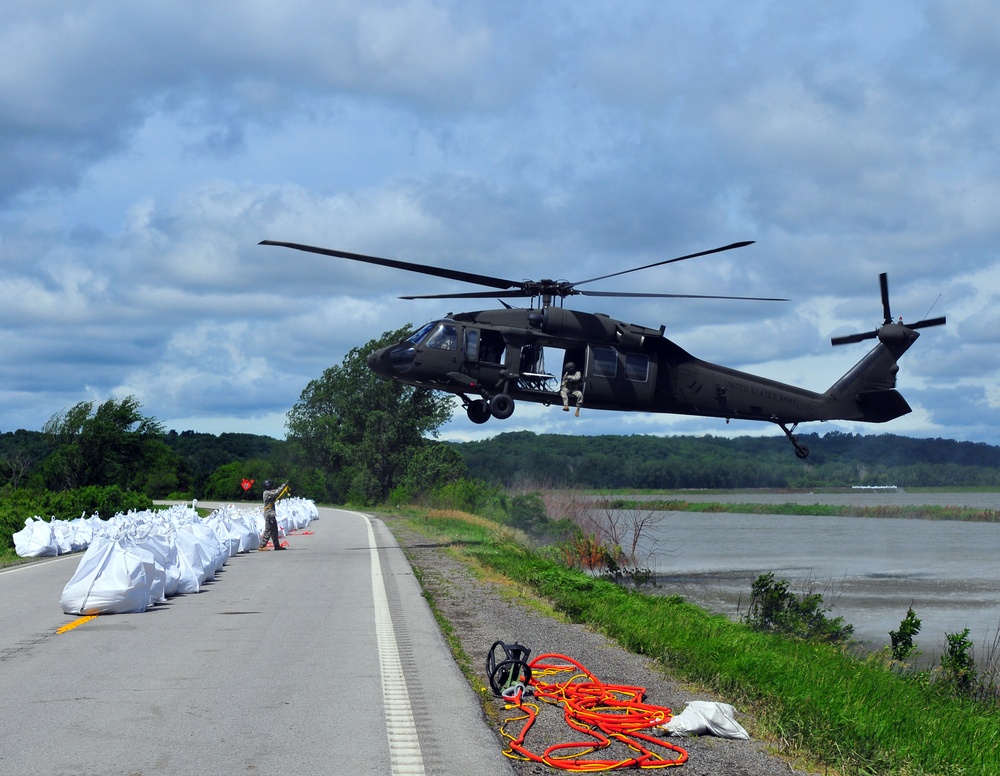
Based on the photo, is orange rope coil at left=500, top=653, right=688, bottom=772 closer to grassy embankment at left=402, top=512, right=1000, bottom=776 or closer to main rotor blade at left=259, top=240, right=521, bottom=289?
grassy embankment at left=402, top=512, right=1000, bottom=776

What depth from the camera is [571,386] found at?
72.7ft

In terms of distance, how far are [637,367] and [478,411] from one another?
358cm

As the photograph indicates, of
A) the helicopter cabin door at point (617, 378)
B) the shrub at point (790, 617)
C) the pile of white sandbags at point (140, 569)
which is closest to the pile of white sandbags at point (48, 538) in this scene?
the pile of white sandbags at point (140, 569)

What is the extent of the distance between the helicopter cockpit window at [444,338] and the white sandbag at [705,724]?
50.2 feet

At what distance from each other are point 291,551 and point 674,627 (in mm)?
16418

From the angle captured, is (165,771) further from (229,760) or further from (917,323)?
(917,323)

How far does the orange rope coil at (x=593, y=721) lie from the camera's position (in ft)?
20.8

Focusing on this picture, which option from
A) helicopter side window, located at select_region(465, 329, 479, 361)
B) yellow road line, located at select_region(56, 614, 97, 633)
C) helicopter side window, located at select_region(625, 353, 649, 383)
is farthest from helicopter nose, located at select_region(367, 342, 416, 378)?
yellow road line, located at select_region(56, 614, 97, 633)

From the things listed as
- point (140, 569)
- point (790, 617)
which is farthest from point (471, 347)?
point (140, 569)

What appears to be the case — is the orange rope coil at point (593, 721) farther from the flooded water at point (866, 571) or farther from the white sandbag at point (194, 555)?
the white sandbag at point (194, 555)

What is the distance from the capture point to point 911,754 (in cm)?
646

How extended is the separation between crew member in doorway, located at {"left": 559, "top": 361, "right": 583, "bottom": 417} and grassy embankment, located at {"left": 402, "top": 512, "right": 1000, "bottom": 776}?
22.2ft

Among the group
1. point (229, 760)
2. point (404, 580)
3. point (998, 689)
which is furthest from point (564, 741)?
point (404, 580)

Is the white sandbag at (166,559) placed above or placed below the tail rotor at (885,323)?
below
